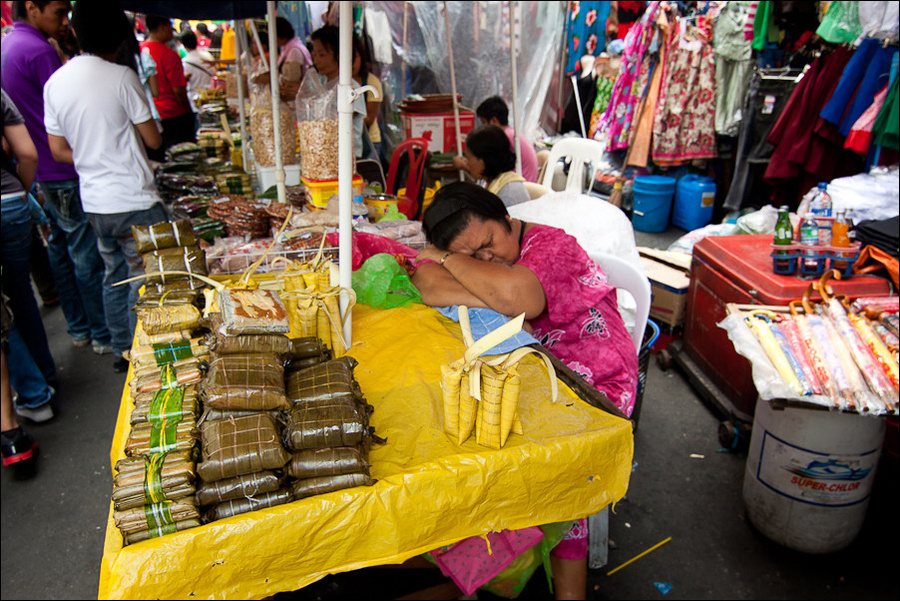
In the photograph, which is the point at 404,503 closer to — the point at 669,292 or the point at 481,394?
the point at 481,394

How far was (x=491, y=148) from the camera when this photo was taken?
3568mm

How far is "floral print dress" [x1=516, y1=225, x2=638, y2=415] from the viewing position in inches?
75.4

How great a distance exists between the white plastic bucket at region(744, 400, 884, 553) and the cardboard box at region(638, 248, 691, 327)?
59.8 inches

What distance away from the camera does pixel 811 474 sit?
224 cm

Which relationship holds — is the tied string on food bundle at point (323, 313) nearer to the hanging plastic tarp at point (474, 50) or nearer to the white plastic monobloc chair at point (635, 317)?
the white plastic monobloc chair at point (635, 317)

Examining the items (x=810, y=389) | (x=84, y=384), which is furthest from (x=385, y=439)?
(x=84, y=384)

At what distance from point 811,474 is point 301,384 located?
2055 millimetres

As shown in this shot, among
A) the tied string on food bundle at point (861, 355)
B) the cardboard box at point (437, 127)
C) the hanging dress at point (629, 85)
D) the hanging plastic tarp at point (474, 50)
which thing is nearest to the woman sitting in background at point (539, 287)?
the tied string on food bundle at point (861, 355)

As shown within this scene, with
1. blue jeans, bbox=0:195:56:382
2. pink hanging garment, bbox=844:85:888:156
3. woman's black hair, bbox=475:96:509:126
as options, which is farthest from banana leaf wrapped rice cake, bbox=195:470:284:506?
pink hanging garment, bbox=844:85:888:156

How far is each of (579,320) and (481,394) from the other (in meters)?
0.83

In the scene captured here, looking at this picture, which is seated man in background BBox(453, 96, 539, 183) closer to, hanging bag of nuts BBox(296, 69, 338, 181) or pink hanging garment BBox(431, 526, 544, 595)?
hanging bag of nuts BBox(296, 69, 338, 181)

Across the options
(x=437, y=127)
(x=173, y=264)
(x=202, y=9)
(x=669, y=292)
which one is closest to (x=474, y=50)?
(x=437, y=127)

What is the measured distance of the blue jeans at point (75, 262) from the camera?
3.62m

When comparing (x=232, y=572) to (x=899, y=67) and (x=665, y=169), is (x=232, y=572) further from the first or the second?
(x=665, y=169)
